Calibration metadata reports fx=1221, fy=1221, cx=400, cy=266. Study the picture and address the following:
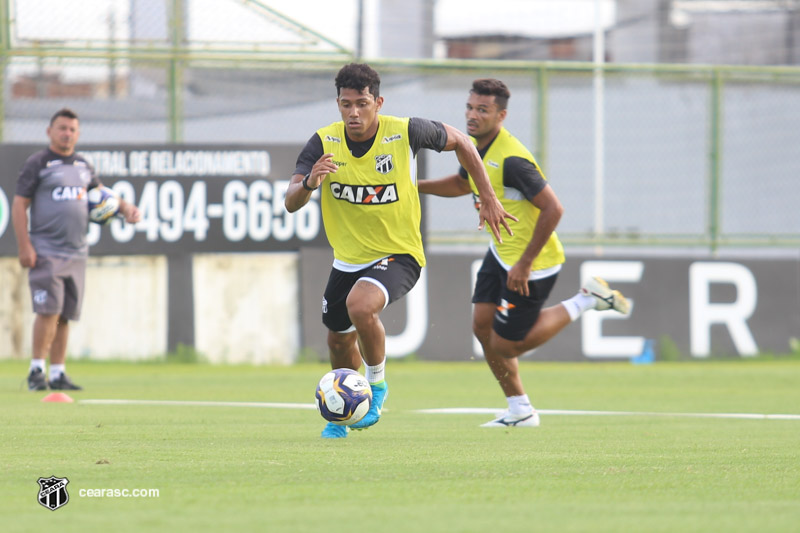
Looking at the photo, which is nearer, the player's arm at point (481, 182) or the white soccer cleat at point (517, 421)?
the player's arm at point (481, 182)

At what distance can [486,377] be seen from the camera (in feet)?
44.2

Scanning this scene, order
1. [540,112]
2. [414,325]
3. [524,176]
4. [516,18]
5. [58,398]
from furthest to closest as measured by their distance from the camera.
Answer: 1. [516,18]
2. [540,112]
3. [414,325]
4. [58,398]
5. [524,176]

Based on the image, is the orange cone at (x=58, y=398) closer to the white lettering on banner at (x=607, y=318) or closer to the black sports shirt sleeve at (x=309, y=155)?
the black sports shirt sleeve at (x=309, y=155)

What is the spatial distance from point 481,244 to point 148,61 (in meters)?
4.87

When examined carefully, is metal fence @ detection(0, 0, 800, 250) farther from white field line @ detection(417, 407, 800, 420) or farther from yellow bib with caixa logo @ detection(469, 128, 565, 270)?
yellow bib with caixa logo @ detection(469, 128, 565, 270)

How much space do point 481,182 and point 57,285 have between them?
18.0ft

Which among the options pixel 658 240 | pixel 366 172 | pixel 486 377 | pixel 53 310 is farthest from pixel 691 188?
pixel 366 172

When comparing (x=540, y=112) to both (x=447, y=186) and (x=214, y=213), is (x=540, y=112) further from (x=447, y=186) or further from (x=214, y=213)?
(x=447, y=186)

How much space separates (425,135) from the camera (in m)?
7.30

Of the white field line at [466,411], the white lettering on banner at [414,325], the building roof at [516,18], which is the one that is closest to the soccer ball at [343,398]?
the white field line at [466,411]

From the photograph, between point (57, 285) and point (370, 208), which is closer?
point (370, 208)

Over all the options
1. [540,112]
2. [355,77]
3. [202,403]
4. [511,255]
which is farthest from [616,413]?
[540,112]

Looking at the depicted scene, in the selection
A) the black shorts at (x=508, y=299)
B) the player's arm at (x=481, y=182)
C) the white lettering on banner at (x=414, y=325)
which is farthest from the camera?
the white lettering on banner at (x=414, y=325)

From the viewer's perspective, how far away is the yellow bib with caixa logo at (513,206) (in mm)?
8562
